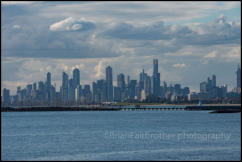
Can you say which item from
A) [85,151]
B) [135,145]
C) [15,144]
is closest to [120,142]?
[135,145]

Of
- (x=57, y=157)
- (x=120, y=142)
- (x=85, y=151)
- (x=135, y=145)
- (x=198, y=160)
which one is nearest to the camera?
(x=198, y=160)

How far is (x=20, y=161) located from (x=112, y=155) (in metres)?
10.7

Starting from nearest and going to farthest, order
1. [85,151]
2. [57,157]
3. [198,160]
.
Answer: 1. [198,160]
2. [57,157]
3. [85,151]

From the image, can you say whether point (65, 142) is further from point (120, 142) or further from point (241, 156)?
point (241, 156)

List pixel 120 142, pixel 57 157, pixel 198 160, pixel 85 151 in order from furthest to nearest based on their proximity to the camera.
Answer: pixel 120 142 < pixel 85 151 < pixel 57 157 < pixel 198 160

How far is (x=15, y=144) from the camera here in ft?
253

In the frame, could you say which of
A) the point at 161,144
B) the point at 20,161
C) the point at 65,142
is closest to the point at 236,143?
the point at 161,144

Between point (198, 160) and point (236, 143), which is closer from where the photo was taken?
point (198, 160)

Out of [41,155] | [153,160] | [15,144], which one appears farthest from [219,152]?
[15,144]

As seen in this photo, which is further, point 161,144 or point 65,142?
point 65,142

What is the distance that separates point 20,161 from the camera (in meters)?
→ 56.6

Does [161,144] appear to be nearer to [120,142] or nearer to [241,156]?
[120,142]

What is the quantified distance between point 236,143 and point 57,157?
89.2ft

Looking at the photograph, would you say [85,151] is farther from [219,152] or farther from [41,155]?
[219,152]
